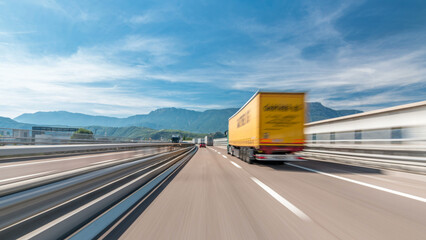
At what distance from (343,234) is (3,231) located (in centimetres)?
373

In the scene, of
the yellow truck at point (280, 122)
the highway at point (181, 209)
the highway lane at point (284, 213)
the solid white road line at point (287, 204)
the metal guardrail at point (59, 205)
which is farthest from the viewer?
the yellow truck at point (280, 122)

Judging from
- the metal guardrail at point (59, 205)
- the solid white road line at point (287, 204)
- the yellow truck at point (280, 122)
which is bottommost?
the solid white road line at point (287, 204)

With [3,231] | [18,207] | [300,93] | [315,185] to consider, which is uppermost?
[300,93]

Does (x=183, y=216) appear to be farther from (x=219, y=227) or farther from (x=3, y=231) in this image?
(x=3, y=231)

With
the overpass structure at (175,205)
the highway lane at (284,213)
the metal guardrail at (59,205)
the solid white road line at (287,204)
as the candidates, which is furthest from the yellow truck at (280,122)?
the metal guardrail at (59,205)

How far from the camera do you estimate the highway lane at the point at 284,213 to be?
314cm

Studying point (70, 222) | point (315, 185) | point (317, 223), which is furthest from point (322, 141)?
point (70, 222)

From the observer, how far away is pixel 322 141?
54.0ft

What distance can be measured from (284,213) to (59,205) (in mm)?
3296

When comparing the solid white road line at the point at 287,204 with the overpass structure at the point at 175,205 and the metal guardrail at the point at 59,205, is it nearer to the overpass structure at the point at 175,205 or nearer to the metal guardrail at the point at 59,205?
the overpass structure at the point at 175,205

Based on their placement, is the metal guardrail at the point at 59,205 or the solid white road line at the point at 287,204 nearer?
the metal guardrail at the point at 59,205

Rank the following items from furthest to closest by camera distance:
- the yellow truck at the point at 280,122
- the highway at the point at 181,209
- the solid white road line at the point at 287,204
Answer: the yellow truck at the point at 280,122 → the solid white road line at the point at 287,204 → the highway at the point at 181,209

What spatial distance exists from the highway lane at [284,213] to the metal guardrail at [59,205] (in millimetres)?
682

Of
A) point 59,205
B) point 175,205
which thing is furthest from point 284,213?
point 59,205
